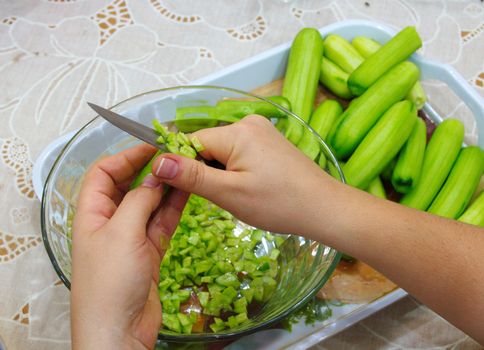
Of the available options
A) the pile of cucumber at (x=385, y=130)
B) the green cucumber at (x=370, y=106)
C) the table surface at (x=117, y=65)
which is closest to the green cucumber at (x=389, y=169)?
the pile of cucumber at (x=385, y=130)

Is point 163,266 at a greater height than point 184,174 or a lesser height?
lesser

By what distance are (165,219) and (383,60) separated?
0.77 metres

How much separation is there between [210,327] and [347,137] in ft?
1.90

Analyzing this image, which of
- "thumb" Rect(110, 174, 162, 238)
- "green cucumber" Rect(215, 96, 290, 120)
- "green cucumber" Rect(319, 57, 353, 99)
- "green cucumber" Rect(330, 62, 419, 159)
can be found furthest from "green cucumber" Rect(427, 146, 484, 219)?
"thumb" Rect(110, 174, 162, 238)

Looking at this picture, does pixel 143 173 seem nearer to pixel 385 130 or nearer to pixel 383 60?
pixel 385 130

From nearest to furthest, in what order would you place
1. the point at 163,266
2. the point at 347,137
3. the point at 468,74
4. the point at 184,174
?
the point at 184,174, the point at 163,266, the point at 347,137, the point at 468,74

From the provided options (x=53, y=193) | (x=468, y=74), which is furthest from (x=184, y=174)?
(x=468, y=74)

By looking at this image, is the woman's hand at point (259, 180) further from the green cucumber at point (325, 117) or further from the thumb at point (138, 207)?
the green cucumber at point (325, 117)

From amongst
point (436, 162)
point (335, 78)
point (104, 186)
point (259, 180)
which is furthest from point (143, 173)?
point (436, 162)

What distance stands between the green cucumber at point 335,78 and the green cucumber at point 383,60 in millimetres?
43

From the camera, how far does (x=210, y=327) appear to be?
3.29ft

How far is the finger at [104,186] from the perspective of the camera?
0.83m

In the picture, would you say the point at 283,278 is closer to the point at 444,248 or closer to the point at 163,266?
the point at 163,266

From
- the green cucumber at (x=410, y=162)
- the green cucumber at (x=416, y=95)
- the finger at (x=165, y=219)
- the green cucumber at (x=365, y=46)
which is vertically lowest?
the finger at (x=165, y=219)
